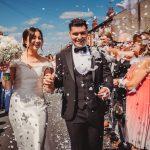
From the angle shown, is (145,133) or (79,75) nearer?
(79,75)

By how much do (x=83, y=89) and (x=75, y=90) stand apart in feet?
0.36

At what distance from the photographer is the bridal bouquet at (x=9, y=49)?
5371 mm

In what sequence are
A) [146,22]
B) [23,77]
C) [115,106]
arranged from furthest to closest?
[146,22] < [115,106] < [23,77]

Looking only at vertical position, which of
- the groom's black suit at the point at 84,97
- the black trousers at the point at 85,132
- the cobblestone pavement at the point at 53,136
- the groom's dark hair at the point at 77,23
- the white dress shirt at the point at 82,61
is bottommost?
the cobblestone pavement at the point at 53,136

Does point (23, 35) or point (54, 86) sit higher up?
point (23, 35)

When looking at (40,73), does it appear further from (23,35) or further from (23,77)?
(23,35)

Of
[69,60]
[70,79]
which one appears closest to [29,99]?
[70,79]

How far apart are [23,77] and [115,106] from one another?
2.73 meters

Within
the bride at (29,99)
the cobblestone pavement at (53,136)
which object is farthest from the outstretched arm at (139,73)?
the cobblestone pavement at (53,136)


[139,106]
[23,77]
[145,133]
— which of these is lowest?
[145,133]

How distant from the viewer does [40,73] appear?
17.2ft

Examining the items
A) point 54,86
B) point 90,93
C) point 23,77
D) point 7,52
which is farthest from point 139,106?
point 7,52

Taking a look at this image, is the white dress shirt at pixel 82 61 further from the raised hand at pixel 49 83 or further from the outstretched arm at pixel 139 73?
the outstretched arm at pixel 139 73

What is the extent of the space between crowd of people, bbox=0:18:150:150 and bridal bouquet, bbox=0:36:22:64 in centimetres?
14
